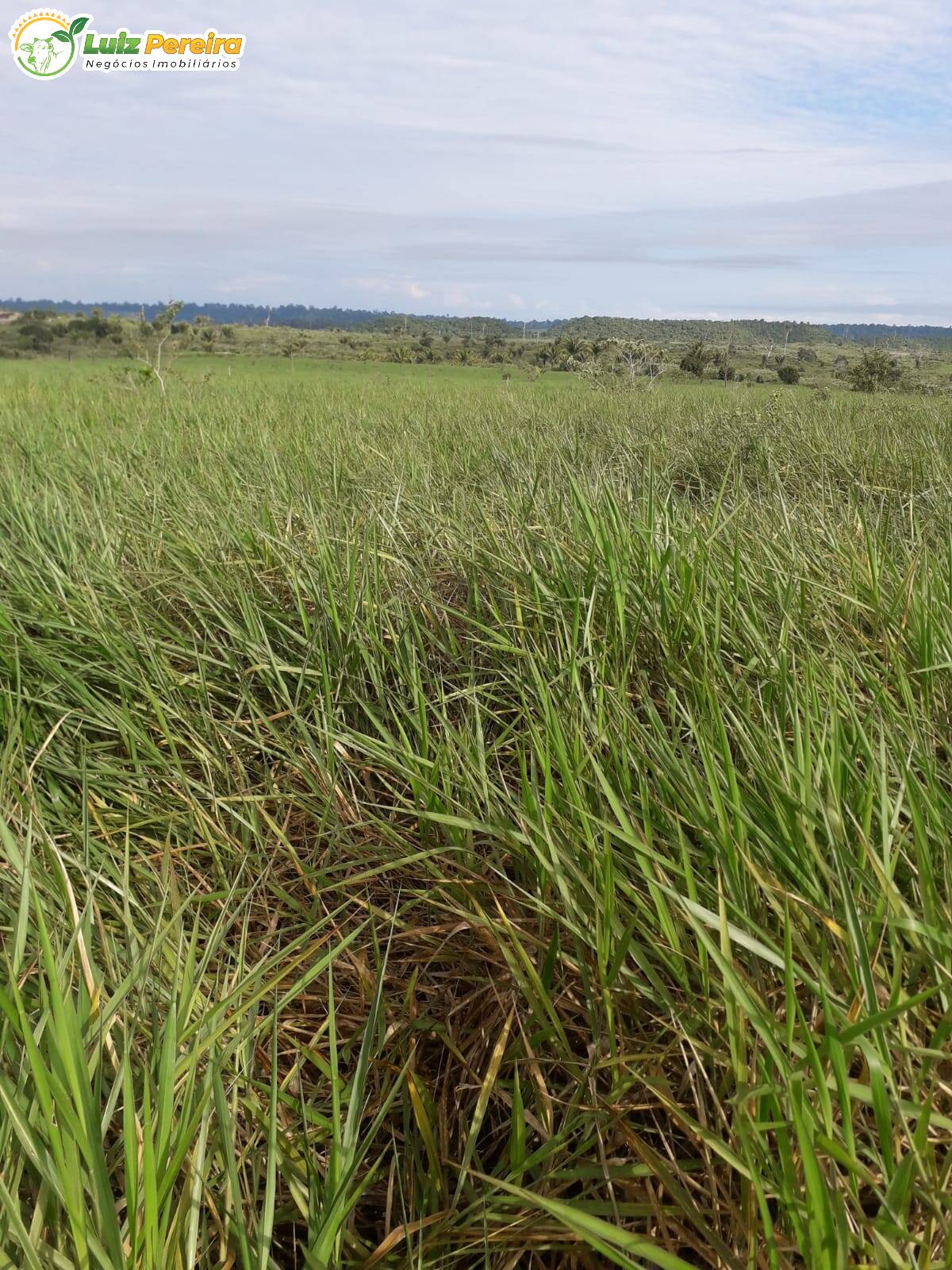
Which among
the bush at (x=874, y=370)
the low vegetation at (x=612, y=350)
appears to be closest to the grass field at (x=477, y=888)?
the low vegetation at (x=612, y=350)

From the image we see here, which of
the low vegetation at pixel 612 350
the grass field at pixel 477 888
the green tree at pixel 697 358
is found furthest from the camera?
the green tree at pixel 697 358

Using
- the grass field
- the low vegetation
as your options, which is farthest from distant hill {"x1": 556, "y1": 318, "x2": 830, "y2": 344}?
the grass field

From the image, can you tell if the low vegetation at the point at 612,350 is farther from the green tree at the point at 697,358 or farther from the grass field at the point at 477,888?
the grass field at the point at 477,888

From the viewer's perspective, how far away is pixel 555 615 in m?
1.91

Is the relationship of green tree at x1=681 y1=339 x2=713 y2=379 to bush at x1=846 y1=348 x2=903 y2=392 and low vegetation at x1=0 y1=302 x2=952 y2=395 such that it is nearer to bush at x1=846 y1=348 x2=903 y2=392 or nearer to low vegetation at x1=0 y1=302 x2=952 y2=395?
low vegetation at x1=0 y1=302 x2=952 y2=395

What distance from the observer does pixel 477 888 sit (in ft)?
4.57

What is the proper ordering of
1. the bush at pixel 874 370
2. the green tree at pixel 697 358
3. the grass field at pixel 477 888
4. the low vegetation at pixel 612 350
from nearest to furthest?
the grass field at pixel 477 888
the low vegetation at pixel 612 350
the bush at pixel 874 370
the green tree at pixel 697 358

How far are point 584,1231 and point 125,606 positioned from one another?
6.55 feet

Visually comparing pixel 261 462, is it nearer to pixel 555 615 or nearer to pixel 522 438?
pixel 522 438

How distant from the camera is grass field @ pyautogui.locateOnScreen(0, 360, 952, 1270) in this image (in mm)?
852

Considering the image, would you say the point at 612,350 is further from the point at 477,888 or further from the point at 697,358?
the point at 477,888

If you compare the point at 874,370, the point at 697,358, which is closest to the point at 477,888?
the point at 697,358

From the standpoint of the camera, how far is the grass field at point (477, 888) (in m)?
0.85


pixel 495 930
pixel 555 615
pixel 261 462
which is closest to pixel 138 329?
pixel 261 462
